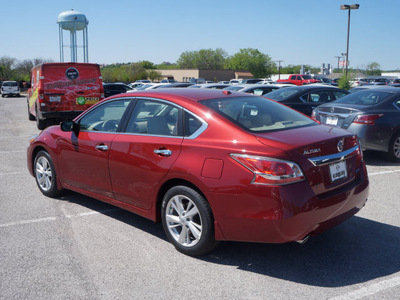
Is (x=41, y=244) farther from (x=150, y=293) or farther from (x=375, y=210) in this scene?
(x=375, y=210)

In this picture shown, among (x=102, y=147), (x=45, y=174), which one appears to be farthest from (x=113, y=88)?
(x=102, y=147)

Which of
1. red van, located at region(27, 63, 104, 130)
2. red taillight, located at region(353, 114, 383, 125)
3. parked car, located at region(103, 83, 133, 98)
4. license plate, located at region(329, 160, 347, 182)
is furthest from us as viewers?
parked car, located at region(103, 83, 133, 98)

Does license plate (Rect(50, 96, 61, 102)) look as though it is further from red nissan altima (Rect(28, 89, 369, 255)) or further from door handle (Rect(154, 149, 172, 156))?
door handle (Rect(154, 149, 172, 156))

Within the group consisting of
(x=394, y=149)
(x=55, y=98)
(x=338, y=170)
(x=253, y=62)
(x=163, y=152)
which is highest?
(x=253, y=62)

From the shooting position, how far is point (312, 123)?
4.54 metres

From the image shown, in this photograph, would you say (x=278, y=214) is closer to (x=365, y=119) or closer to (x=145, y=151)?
(x=145, y=151)

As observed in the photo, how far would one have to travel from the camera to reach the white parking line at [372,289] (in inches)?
130

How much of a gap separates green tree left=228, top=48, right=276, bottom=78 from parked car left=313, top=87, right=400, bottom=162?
370ft

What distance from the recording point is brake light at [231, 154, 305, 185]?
136 inches

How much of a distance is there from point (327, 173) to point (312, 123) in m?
0.95

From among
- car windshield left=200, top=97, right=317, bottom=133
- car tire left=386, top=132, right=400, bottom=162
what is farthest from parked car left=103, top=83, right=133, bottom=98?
car windshield left=200, top=97, right=317, bottom=133

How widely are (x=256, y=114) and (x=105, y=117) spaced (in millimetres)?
1986

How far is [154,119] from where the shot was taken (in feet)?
14.8

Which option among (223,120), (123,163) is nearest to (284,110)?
(223,120)
